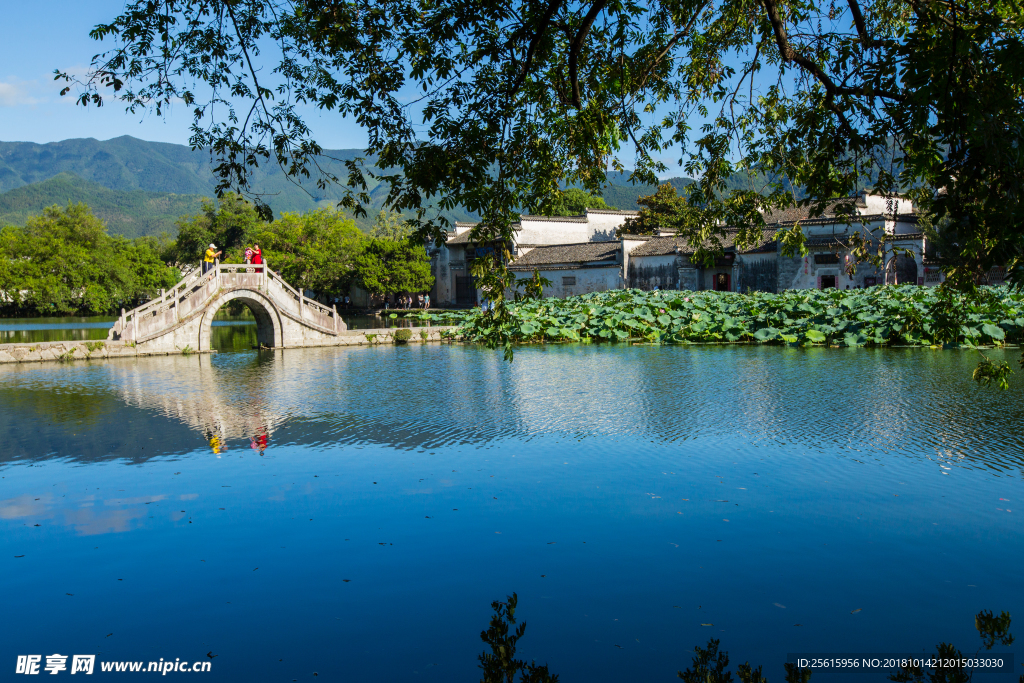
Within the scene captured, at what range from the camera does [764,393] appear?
11180 mm

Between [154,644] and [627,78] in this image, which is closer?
[154,644]

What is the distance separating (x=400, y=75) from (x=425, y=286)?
3718 centimetres

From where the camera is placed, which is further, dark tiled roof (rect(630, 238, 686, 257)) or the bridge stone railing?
dark tiled roof (rect(630, 238, 686, 257))

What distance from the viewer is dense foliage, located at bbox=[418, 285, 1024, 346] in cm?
1747

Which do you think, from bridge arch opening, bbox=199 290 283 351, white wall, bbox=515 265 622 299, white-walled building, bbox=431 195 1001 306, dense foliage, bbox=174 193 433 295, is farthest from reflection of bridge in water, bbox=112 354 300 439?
dense foliage, bbox=174 193 433 295

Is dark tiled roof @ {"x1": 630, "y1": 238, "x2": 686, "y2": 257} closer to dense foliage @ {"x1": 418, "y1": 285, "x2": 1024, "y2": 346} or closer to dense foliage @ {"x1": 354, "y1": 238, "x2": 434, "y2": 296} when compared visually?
dense foliage @ {"x1": 418, "y1": 285, "x2": 1024, "y2": 346}

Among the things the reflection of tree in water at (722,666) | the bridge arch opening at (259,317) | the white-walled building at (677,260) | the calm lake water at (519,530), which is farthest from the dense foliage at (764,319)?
the reflection of tree in water at (722,666)

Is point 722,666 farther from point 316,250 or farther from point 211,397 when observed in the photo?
point 316,250

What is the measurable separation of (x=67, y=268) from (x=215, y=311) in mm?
29387

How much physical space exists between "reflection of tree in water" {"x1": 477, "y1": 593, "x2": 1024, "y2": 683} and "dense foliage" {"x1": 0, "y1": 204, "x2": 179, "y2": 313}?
4849 cm

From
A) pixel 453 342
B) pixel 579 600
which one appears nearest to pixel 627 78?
pixel 579 600

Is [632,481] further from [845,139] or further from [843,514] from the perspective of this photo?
[845,139]

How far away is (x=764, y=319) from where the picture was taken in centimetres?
2066

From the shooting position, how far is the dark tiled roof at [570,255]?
36750mm
